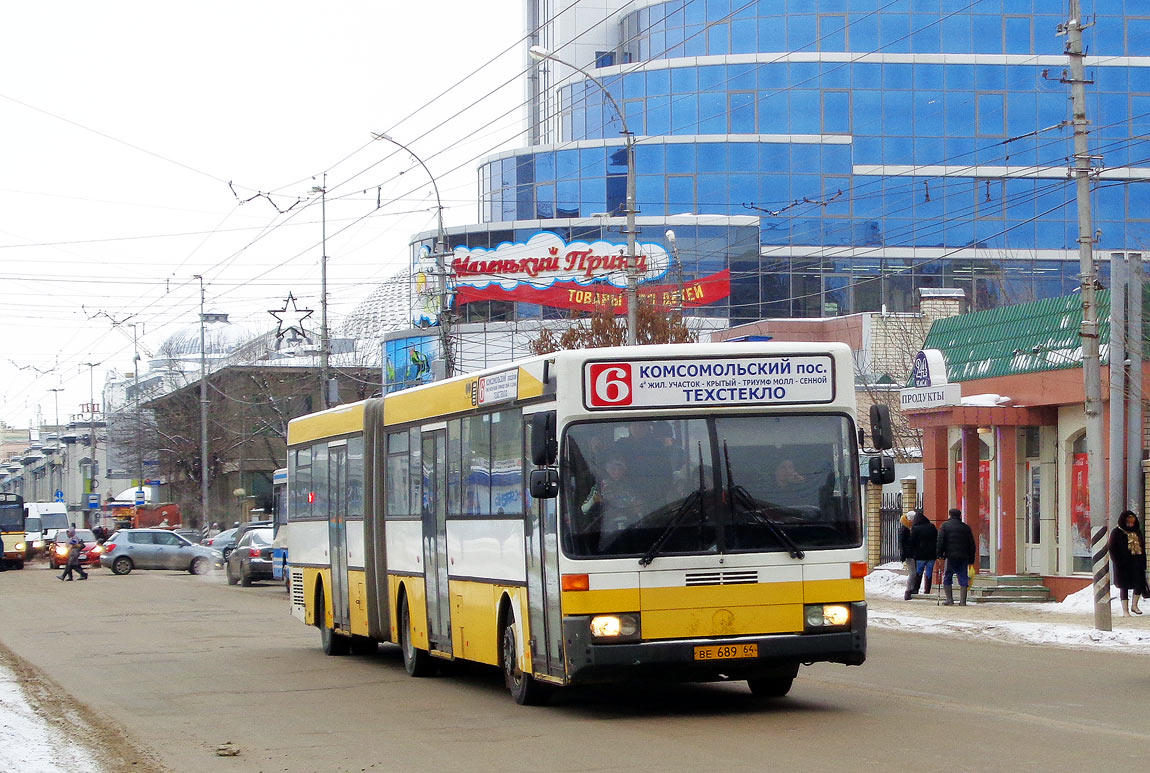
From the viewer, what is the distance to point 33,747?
1162 cm

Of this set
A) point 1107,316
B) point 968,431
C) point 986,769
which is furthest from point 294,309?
point 986,769

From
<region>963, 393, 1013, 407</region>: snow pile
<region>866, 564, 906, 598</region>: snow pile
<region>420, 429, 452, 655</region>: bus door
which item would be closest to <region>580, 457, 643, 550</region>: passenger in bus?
<region>420, 429, 452, 655</region>: bus door

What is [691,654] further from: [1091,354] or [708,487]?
[1091,354]

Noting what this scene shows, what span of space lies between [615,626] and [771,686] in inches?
84.9

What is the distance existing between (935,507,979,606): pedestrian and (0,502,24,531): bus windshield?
43686 millimetres

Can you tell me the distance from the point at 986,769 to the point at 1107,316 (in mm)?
19361

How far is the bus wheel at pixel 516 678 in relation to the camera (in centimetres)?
1324

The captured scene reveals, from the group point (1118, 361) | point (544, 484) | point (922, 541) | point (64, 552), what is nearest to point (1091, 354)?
point (1118, 361)

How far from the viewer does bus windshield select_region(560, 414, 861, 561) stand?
12.0m

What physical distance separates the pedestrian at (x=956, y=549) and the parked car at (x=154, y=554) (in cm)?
3066

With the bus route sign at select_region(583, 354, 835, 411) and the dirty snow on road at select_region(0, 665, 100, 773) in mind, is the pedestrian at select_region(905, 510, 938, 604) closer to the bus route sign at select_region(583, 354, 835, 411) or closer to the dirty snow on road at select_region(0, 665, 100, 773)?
the bus route sign at select_region(583, 354, 835, 411)

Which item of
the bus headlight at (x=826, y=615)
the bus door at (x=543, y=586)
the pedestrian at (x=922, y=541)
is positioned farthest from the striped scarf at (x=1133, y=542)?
the bus door at (x=543, y=586)

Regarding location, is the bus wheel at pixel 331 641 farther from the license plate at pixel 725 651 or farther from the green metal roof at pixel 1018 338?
the green metal roof at pixel 1018 338

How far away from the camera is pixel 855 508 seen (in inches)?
485
